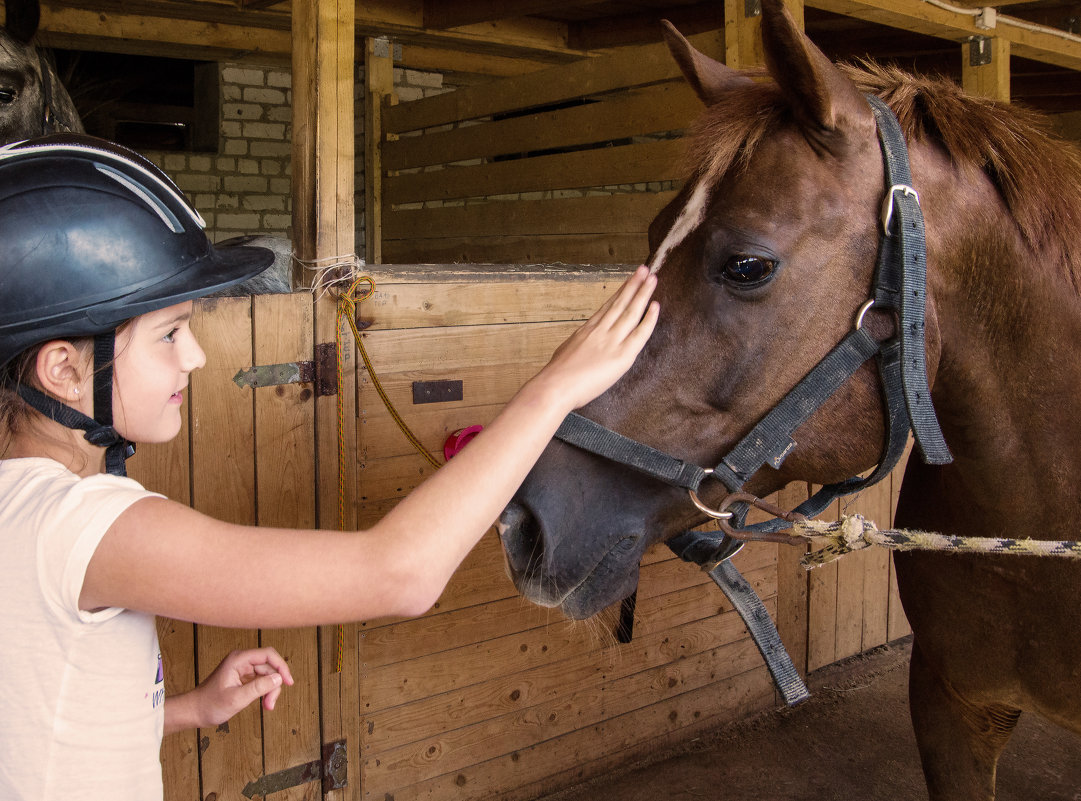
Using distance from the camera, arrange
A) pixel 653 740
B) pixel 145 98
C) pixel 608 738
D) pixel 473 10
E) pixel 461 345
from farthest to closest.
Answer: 1. pixel 145 98
2. pixel 473 10
3. pixel 653 740
4. pixel 608 738
5. pixel 461 345

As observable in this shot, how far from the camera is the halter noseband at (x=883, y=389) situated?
1.31 metres

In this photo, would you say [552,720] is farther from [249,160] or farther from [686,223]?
[249,160]

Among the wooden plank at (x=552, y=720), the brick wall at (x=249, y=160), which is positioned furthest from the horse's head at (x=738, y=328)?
the brick wall at (x=249, y=160)

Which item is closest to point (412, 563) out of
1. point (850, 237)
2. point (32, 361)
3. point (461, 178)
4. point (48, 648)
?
point (48, 648)

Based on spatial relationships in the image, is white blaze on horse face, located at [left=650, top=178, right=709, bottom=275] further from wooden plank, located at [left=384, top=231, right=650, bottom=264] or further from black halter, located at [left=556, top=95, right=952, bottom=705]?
wooden plank, located at [left=384, top=231, right=650, bottom=264]

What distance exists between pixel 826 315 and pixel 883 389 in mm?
147

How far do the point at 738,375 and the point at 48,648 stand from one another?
97 cm

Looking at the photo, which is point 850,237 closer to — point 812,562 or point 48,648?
point 812,562

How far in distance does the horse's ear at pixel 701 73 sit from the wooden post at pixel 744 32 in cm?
154

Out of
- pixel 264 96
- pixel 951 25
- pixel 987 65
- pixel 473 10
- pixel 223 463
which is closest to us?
pixel 223 463

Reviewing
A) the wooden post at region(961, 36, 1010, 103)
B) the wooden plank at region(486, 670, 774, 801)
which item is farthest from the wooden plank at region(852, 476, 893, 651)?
the wooden post at region(961, 36, 1010, 103)

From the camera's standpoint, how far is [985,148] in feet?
4.52

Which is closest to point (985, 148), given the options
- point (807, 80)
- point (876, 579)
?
point (807, 80)

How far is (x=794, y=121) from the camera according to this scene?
138cm
